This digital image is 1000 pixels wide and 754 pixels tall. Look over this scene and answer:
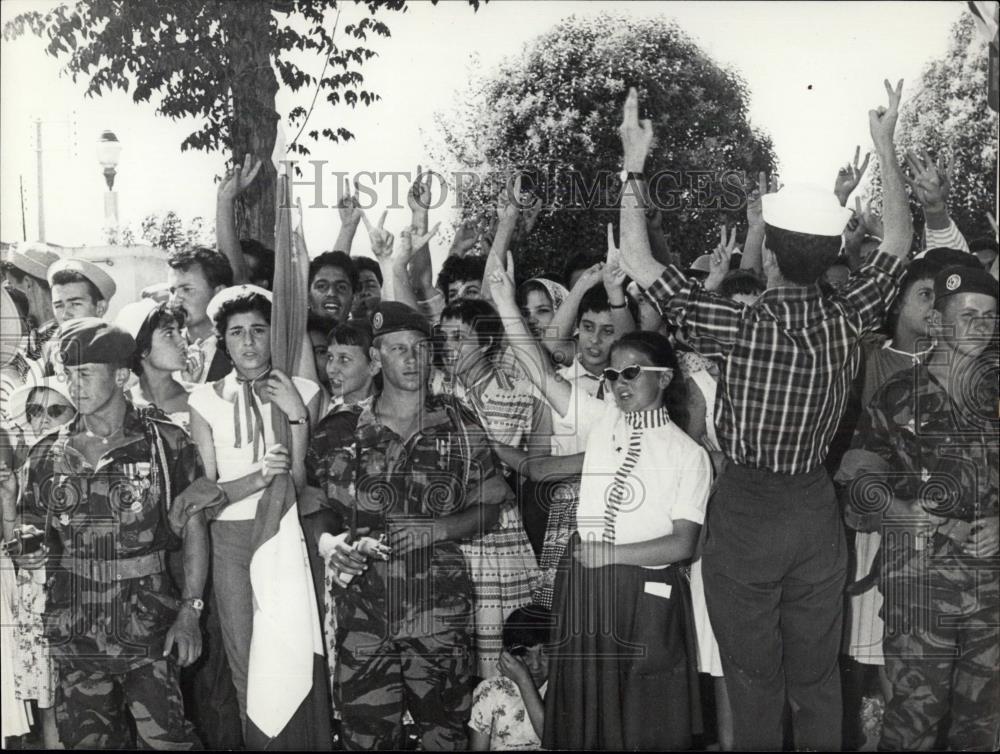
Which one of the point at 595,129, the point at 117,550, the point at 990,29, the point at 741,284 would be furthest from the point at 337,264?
the point at 990,29

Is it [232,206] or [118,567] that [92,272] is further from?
[118,567]

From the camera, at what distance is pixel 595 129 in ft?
13.5

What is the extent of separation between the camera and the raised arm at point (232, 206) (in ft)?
13.5

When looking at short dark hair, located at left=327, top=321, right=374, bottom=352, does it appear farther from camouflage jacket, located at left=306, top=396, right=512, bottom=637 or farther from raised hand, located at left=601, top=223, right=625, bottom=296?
raised hand, located at left=601, top=223, right=625, bottom=296

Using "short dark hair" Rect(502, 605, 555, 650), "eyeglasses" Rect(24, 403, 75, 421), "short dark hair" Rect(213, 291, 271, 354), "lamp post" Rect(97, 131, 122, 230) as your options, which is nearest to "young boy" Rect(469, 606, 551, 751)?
"short dark hair" Rect(502, 605, 555, 650)

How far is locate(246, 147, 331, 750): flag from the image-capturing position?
412 cm

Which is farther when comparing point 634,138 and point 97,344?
point 97,344

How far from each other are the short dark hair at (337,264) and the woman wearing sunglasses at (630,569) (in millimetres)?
552

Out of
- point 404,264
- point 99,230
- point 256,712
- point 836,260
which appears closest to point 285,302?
point 404,264

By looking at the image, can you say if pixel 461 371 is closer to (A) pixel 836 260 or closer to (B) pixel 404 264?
(B) pixel 404 264

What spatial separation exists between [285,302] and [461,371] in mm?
718

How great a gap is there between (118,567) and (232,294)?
3.72ft

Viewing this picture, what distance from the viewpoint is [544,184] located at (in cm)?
412

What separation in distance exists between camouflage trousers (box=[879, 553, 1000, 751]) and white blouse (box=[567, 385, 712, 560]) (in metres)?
0.88
